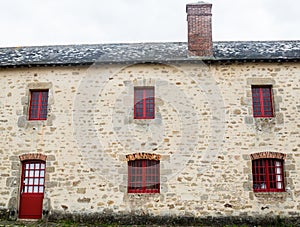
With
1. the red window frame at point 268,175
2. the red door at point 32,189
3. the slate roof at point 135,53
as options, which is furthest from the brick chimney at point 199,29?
the red door at point 32,189

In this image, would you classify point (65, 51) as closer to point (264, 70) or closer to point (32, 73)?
point (32, 73)

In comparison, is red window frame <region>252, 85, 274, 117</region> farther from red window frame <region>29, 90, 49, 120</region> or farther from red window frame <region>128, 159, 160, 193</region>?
red window frame <region>29, 90, 49, 120</region>

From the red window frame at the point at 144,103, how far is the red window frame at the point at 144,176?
1606 millimetres

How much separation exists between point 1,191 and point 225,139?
7879 millimetres

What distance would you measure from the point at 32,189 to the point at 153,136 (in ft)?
15.1

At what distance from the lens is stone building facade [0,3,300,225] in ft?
34.1

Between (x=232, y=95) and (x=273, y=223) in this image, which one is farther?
(x=232, y=95)

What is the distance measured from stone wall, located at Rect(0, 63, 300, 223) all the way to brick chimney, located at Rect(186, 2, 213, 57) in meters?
0.95

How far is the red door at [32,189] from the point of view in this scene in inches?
422

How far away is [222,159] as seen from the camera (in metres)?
10.6

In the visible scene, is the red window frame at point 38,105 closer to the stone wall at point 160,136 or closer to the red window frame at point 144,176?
the stone wall at point 160,136

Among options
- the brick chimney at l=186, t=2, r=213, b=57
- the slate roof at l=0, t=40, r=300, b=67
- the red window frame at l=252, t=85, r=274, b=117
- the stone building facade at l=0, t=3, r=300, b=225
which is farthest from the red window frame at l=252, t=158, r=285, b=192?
the brick chimney at l=186, t=2, r=213, b=57

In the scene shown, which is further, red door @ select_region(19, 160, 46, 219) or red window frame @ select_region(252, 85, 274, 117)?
red window frame @ select_region(252, 85, 274, 117)

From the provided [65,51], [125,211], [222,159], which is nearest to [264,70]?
[222,159]
